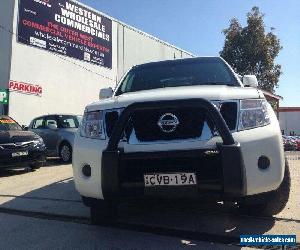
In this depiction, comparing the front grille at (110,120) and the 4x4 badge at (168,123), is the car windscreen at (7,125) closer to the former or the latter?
the front grille at (110,120)

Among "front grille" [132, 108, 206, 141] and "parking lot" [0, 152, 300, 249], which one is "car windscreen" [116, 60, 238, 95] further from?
"parking lot" [0, 152, 300, 249]

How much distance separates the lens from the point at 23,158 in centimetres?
833

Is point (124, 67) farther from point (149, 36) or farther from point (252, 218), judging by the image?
point (252, 218)

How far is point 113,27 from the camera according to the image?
23.4 meters

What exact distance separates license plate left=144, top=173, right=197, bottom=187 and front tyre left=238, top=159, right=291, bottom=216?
1.74 ft

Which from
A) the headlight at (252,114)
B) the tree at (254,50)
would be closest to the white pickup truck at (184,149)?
the headlight at (252,114)

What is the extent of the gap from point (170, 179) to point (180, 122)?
1.58ft

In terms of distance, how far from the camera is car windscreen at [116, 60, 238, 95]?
462cm

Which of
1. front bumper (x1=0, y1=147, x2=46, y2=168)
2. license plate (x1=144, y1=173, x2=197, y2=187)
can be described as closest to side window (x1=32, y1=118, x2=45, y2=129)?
front bumper (x1=0, y1=147, x2=46, y2=168)

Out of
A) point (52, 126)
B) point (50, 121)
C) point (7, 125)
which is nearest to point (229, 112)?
point (7, 125)

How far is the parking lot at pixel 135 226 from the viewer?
3.37 metres

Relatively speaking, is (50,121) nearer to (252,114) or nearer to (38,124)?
(38,124)

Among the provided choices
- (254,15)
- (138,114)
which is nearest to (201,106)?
(138,114)

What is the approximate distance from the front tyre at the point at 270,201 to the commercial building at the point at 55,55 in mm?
14266
